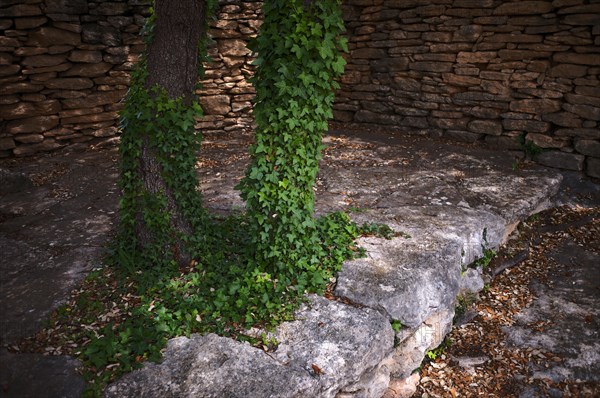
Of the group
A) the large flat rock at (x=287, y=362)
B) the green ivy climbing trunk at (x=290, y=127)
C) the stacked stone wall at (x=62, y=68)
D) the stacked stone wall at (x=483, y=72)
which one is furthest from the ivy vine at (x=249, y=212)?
the stacked stone wall at (x=483, y=72)

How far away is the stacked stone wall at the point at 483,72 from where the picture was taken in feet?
16.9

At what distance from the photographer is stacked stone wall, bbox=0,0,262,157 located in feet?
17.5

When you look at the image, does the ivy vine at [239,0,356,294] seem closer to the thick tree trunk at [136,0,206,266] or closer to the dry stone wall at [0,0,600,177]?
the thick tree trunk at [136,0,206,266]

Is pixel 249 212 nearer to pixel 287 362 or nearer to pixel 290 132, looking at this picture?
pixel 290 132

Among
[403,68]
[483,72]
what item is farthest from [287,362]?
[403,68]

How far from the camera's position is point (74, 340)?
2480 millimetres

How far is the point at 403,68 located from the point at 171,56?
4.47 m

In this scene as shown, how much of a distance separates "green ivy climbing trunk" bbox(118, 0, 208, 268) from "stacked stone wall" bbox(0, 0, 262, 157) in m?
3.05

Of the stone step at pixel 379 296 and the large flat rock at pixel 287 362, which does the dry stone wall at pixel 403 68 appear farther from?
the large flat rock at pixel 287 362

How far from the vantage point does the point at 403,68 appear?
6.66m

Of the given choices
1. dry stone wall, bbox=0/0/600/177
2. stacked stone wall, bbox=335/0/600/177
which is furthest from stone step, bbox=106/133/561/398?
dry stone wall, bbox=0/0/600/177

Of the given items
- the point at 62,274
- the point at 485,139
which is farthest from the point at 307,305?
the point at 485,139

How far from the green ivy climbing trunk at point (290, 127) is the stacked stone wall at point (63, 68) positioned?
360cm

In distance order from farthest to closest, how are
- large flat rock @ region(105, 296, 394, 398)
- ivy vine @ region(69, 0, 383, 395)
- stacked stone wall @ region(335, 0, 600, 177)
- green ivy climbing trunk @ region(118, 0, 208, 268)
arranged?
stacked stone wall @ region(335, 0, 600, 177)
green ivy climbing trunk @ region(118, 0, 208, 268)
ivy vine @ region(69, 0, 383, 395)
large flat rock @ region(105, 296, 394, 398)
